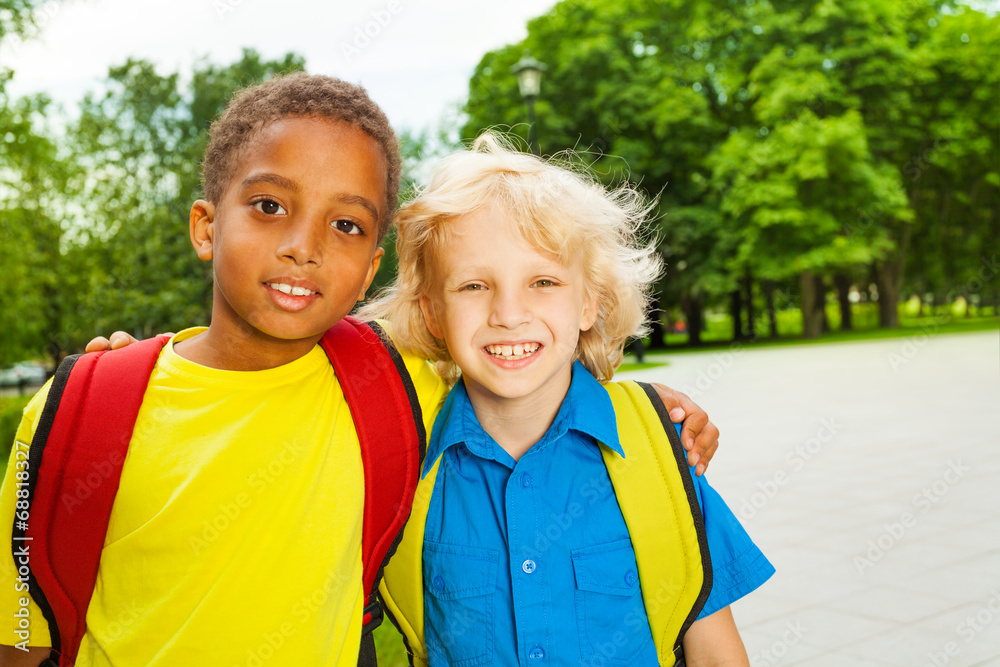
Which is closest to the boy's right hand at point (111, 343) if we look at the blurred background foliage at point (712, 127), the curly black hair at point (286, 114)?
the curly black hair at point (286, 114)

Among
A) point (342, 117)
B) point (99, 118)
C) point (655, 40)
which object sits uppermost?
point (655, 40)

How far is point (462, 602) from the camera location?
1553mm

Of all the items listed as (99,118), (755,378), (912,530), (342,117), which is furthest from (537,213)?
(99,118)

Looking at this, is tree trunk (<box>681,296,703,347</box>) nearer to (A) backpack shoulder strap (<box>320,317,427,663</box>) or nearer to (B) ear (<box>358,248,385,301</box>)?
(B) ear (<box>358,248,385,301</box>)

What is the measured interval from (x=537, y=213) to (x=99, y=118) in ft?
87.1

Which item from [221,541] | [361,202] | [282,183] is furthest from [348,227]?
[221,541]

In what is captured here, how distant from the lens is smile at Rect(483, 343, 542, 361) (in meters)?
1.66

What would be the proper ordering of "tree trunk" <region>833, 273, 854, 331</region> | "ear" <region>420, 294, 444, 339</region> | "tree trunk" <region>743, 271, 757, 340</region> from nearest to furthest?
"ear" <region>420, 294, 444, 339</region> → "tree trunk" <region>743, 271, 757, 340</region> → "tree trunk" <region>833, 273, 854, 331</region>

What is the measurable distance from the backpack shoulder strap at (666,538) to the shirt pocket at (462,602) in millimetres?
309

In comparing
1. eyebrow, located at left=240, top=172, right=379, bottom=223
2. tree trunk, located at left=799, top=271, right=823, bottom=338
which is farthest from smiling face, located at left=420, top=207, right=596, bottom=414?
tree trunk, located at left=799, top=271, right=823, bottom=338

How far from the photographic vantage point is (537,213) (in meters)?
1.68

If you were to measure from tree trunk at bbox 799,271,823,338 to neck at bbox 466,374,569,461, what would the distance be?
2426 centimetres

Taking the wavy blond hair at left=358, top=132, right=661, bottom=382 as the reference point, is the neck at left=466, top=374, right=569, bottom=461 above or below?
below

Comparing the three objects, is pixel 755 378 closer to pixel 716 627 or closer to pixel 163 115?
pixel 716 627
